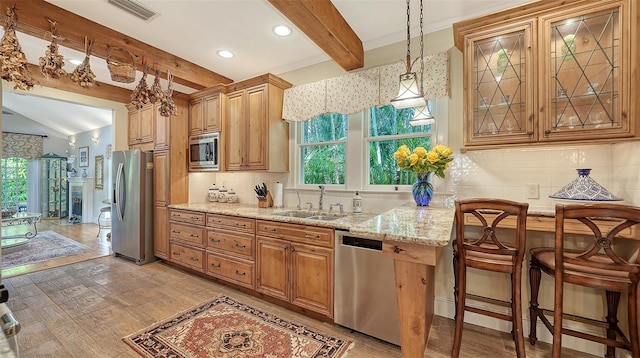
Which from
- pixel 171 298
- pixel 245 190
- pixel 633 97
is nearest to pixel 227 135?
pixel 245 190

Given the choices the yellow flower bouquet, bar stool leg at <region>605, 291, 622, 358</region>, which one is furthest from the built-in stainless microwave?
bar stool leg at <region>605, 291, 622, 358</region>

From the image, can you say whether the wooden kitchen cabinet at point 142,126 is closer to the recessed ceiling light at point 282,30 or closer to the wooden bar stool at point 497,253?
the recessed ceiling light at point 282,30

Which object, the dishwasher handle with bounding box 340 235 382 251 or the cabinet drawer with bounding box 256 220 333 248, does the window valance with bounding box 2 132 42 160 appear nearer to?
the cabinet drawer with bounding box 256 220 333 248

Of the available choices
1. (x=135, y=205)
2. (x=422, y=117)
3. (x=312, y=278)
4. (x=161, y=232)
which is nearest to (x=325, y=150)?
(x=422, y=117)

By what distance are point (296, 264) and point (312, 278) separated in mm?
208

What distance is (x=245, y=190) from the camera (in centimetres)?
405

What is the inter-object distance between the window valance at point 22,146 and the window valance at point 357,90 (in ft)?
29.7

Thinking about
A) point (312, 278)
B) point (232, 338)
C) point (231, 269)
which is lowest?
point (232, 338)

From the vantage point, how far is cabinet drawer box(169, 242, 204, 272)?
346 centimetres

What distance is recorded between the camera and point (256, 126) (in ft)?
11.4

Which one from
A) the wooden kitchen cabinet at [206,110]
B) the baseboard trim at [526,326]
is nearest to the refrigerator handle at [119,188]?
the wooden kitchen cabinet at [206,110]

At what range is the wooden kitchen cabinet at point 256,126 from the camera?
11.2 ft

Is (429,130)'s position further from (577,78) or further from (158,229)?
(158,229)

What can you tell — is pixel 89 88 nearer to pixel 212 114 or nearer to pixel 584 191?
pixel 212 114
